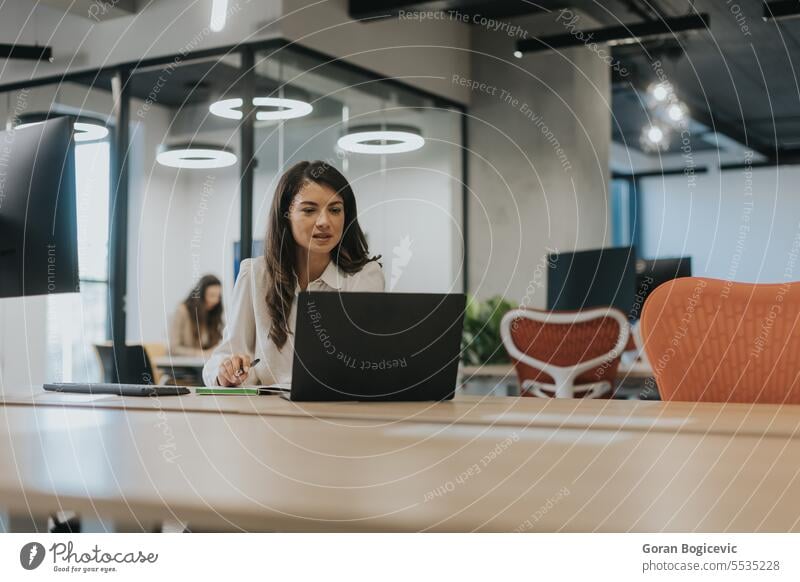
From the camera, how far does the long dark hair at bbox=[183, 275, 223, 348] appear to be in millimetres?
5508

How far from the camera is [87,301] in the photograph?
5520 mm

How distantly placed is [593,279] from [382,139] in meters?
2.45

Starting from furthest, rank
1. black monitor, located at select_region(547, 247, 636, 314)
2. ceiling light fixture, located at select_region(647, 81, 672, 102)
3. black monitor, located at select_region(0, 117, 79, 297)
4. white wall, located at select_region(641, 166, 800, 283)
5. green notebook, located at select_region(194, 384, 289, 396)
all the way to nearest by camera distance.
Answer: white wall, located at select_region(641, 166, 800, 283)
ceiling light fixture, located at select_region(647, 81, 672, 102)
black monitor, located at select_region(547, 247, 636, 314)
green notebook, located at select_region(194, 384, 289, 396)
black monitor, located at select_region(0, 117, 79, 297)

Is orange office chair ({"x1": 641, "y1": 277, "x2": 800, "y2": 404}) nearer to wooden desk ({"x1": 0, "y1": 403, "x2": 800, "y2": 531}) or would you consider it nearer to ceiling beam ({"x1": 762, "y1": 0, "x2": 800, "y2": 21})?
wooden desk ({"x1": 0, "y1": 403, "x2": 800, "y2": 531})

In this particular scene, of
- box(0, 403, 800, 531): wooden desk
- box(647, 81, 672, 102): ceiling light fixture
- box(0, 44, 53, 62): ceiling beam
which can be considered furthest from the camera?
box(647, 81, 672, 102): ceiling light fixture

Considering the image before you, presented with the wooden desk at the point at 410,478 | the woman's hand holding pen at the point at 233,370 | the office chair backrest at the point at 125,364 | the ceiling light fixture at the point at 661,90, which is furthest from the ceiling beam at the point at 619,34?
the wooden desk at the point at 410,478

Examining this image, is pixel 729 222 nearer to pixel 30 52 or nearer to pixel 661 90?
pixel 661 90

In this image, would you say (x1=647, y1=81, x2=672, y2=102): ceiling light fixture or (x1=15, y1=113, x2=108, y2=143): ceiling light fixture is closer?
(x1=15, y1=113, x2=108, y2=143): ceiling light fixture

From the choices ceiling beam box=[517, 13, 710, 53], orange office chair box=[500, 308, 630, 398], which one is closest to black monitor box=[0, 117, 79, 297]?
orange office chair box=[500, 308, 630, 398]

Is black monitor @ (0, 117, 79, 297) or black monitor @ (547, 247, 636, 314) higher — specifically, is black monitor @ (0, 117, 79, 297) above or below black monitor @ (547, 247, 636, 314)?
above

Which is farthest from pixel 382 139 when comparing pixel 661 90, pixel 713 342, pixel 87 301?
pixel 713 342

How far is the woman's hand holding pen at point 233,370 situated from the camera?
1.83 m

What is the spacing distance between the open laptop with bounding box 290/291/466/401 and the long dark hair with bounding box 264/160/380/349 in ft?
2.36
